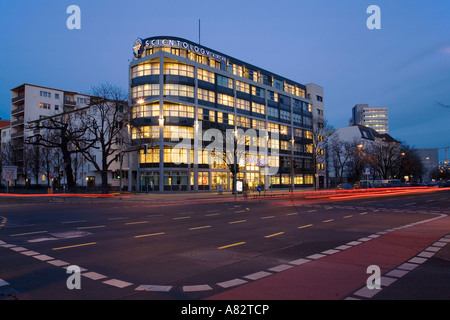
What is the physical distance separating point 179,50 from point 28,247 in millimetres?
51764

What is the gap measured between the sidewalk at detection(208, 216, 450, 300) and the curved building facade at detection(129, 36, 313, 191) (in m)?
39.4

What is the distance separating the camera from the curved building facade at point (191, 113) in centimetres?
5353

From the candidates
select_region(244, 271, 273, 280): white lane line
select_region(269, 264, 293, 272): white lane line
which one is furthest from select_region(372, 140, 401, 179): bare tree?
select_region(244, 271, 273, 280): white lane line

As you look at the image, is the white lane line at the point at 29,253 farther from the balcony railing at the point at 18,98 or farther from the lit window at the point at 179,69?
the balcony railing at the point at 18,98

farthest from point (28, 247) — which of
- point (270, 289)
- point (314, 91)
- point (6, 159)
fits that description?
point (314, 91)

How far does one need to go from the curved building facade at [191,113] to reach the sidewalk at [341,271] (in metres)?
39.4

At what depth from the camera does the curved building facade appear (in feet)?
176

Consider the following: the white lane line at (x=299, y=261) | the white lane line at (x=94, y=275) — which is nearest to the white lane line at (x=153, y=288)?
the white lane line at (x=94, y=275)

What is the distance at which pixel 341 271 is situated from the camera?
723 cm

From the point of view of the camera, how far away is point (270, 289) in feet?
19.7

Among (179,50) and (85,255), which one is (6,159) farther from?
(85,255)

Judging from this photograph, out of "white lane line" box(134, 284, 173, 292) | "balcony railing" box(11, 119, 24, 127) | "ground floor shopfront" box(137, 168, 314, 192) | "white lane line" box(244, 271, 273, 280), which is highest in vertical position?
"balcony railing" box(11, 119, 24, 127)

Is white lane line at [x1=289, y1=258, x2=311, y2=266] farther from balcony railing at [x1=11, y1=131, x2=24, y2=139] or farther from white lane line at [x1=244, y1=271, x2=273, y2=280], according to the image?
balcony railing at [x1=11, y1=131, x2=24, y2=139]
